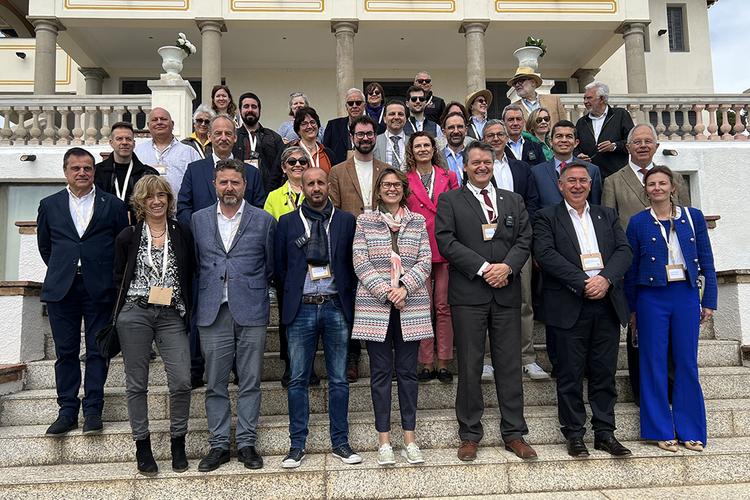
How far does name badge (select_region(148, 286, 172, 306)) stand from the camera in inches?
146

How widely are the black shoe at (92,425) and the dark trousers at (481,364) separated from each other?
2.47 meters

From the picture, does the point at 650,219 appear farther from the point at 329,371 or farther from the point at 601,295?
the point at 329,371

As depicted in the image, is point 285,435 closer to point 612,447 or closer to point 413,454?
point 413,454

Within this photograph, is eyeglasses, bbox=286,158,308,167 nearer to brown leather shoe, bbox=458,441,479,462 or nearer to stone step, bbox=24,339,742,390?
stone step, bbox=24,339,742,390

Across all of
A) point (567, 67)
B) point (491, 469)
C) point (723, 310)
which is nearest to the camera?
point (491, 469)

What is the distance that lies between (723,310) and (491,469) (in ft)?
10.2

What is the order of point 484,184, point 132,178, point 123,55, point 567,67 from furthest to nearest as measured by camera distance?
1. point 567,67
2. point 123,55
3. point 132,178
4. point 484,184

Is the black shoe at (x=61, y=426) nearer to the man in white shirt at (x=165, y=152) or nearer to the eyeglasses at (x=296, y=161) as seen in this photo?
the man in white shirt at (x=165, y=152)

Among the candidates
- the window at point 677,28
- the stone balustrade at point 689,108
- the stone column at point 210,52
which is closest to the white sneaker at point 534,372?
the stone balustrade at point 689,108

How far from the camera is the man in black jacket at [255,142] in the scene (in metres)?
5.59

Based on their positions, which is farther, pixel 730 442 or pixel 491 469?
pixel 730 442

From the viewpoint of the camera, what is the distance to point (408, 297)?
12.6 ft

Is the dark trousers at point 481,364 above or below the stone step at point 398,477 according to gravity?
above

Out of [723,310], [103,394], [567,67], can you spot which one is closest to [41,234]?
[103,394]
